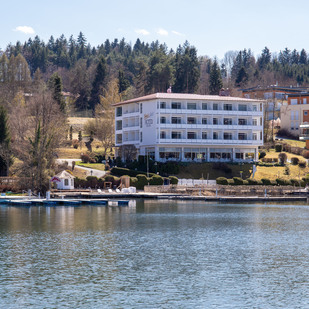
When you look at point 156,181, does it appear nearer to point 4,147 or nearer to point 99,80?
point 4,147

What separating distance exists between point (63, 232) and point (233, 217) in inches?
829

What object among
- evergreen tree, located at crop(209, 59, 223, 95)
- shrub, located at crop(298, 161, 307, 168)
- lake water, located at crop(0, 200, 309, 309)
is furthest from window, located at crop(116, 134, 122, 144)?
lake water, located at crop(0, 200, 309, 309)

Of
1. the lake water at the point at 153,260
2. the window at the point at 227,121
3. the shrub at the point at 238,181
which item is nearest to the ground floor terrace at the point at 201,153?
the window at the point at 227,121

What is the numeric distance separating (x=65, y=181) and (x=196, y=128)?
29840mm

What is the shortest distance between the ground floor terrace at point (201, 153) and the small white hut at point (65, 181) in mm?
20367

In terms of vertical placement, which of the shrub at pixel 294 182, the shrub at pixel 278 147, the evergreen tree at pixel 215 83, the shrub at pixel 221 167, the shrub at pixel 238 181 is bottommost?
the shrub at pixel 294 182

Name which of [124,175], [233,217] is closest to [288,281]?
[233,217]

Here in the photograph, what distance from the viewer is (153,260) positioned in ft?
124

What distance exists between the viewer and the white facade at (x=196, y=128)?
4097 inches

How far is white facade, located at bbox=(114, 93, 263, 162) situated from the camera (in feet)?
341

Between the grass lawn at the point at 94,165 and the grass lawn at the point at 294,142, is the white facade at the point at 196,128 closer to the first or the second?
the grass lawn at the point at 94,165

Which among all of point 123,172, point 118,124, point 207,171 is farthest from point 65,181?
point 118,124

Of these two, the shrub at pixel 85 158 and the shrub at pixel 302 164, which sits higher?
the shrub at pixel 85 158

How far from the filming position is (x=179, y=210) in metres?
70.4
